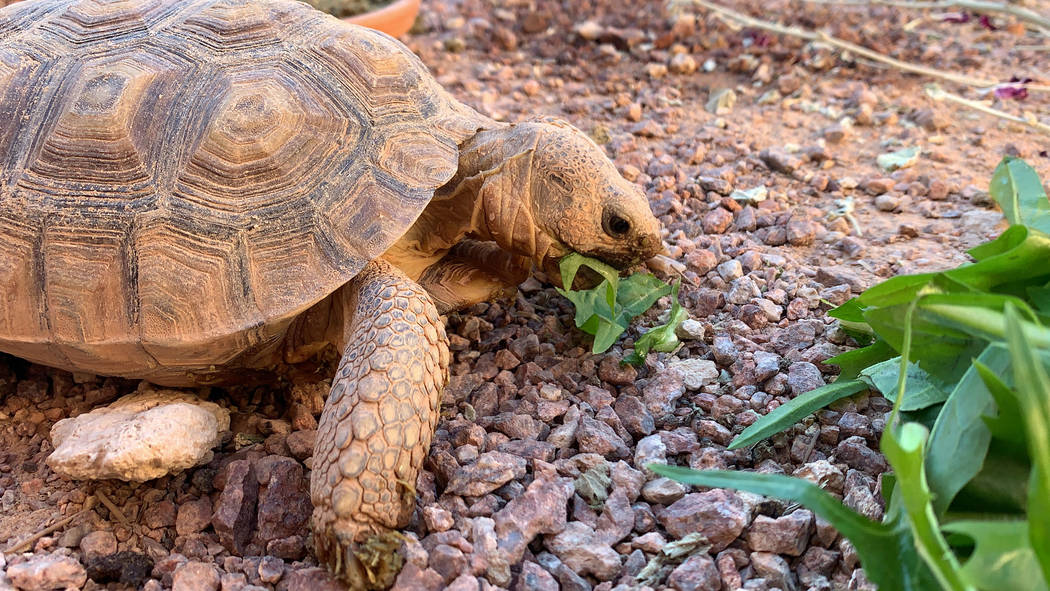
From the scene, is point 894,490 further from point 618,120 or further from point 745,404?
point 618,120

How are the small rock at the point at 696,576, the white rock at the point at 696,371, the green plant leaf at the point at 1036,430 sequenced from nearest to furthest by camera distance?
the green plant leaf at the point at 1036,430, the small rock at the point at 696,576, the white rock at the point at 696,371

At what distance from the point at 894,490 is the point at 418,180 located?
132 cm

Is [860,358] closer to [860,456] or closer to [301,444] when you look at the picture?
[860,456]

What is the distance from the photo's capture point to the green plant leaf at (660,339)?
2146 millimetres

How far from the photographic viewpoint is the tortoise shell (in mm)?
1872

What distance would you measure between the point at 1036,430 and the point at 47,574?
6.00 ft

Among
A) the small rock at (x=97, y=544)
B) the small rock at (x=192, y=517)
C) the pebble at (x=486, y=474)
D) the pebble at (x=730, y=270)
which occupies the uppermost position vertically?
the pebble at (x=730, y=270)

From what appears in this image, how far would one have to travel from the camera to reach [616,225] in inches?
84.7

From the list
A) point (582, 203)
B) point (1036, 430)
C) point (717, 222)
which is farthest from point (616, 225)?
point (1036, 430)

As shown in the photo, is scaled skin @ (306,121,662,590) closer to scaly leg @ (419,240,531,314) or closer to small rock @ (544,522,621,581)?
scaly leg @ (419,240,531,314)

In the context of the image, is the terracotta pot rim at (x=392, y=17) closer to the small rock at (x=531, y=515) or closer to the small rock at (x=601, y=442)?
the small rock at (x=601, y=442)

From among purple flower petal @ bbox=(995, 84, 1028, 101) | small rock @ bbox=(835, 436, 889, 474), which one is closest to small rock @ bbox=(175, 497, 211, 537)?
small rock @ bbox=(835, 436, 889, 474)

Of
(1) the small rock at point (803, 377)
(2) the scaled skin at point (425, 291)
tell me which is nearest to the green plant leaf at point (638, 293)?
(2) the scaled skin at point (425, 291)

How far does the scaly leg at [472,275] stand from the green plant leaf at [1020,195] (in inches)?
50.8
